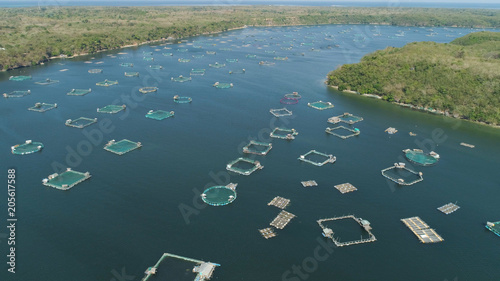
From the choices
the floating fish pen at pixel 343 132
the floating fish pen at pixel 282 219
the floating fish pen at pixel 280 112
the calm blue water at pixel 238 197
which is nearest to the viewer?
the calm blue water at pixel 238 197

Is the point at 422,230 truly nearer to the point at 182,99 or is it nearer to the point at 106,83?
the point at 182,99

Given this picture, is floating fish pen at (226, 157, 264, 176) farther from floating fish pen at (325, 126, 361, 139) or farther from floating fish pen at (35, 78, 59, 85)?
floating fish pen at (35, 78, 59, 85)

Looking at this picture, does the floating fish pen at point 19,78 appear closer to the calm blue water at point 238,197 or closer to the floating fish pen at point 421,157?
the calm blue water at point 238,197

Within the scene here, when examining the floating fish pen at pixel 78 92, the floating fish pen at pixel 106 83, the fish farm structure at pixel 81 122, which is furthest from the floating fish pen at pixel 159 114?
the floating fish pen at pixel 106 83

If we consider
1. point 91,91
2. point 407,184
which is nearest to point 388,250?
point 407,184

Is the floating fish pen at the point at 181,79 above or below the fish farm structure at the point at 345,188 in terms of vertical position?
above

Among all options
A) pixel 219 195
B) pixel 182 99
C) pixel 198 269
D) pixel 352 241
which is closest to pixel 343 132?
pixel 352 241

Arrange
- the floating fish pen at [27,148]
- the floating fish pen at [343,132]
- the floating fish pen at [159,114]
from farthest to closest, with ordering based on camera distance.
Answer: the floating fish pen at [159,114]
the floating fish pen at [343,132]
the floating fish pen at [27,148]

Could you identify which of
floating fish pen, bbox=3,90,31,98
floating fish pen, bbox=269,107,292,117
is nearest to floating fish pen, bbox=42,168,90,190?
floating fish pen, bbox=269,107,292,117
